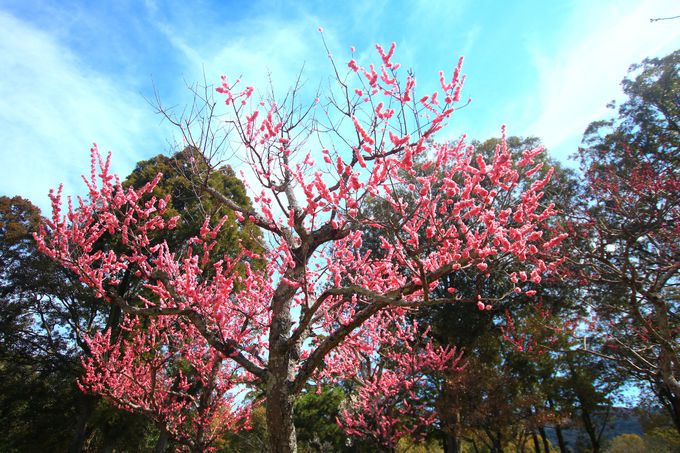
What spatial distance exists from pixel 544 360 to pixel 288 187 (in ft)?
52.7

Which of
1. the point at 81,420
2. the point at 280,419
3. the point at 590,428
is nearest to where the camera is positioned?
the point at 280,419

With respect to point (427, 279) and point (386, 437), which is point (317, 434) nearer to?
point (386, 437)

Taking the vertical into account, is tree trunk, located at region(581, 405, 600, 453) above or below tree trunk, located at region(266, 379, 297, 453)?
below

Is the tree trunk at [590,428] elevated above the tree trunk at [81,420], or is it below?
below

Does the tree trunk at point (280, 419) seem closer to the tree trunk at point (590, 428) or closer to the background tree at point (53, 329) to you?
the background tree at point (53, 329)

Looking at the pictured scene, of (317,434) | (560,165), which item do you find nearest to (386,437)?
(317,434)

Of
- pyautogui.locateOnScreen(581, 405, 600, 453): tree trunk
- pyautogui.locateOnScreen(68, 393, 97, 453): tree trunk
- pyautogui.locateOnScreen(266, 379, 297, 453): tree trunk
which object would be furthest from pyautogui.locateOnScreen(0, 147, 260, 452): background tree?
pyautogui.locateOnScreen(581, 405, 600, 453): tree trunk

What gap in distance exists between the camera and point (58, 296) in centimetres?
1258

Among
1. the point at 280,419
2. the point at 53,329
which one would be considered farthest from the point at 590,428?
the point at 53,329

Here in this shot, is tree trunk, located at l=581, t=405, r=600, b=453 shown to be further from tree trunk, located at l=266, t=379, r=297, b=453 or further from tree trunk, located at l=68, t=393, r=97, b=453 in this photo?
tree trunk, located at l=68, t=393, r=97, b=453

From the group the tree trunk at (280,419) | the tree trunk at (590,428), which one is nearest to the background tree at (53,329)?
the tree trunk at (280,419)

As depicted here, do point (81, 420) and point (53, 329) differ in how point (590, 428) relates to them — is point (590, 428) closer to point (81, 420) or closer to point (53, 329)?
point (81, 420)

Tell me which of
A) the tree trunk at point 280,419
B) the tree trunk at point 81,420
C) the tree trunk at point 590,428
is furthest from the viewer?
the tree trunk at point 590,428

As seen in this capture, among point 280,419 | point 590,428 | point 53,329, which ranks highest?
point 53,329
